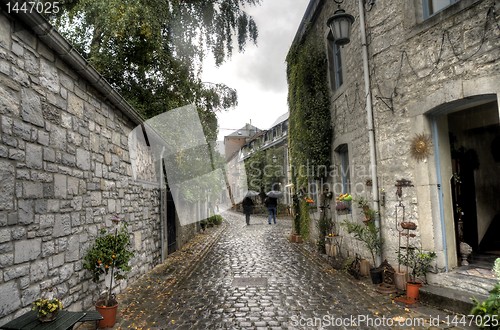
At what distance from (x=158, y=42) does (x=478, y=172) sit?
8105 mm

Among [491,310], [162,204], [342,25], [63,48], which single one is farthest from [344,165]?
[63,48]

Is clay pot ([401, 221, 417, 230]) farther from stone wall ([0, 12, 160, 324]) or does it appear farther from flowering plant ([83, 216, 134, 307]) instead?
stone wall ([0, 12, 160, 324])

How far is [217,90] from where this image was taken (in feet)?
39.4

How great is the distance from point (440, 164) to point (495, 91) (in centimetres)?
135

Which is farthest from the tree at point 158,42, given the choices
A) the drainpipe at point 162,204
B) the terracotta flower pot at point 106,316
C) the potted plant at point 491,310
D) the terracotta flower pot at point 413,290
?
the potted plant at point 491,310

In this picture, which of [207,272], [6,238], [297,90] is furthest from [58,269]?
[297,90]

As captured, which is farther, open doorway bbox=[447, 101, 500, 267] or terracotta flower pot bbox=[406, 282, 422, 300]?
open doorway bbox=[447, 101, 500, 267]

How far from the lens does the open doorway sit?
19.8ft

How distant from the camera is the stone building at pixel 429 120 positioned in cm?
459

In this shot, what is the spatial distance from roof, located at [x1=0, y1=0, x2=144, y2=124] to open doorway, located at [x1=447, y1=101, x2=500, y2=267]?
590 cm

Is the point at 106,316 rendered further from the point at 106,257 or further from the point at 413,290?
the point at 413,290

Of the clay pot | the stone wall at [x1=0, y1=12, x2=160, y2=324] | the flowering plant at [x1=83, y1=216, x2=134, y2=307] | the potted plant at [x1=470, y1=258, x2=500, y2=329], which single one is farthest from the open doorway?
the stone wall at [x1=0, y1=12, x2=160, y2=324]

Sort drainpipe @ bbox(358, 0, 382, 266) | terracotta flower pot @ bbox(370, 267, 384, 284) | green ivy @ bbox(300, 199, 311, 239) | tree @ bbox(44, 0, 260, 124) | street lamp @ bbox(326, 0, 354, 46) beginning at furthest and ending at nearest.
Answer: green ivy @ bbox(300, 199, 311, 239) < tree @ bbox(44, 0, 260, 124) < drainpipe @ bbox(358, 0, 382, 266) < street lamp @ bbox(326, 0, 354, 46) < terracotta flower pot @ bbox(370, 267, 384, 284)

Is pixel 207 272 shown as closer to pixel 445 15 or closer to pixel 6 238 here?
pixel 6 238
